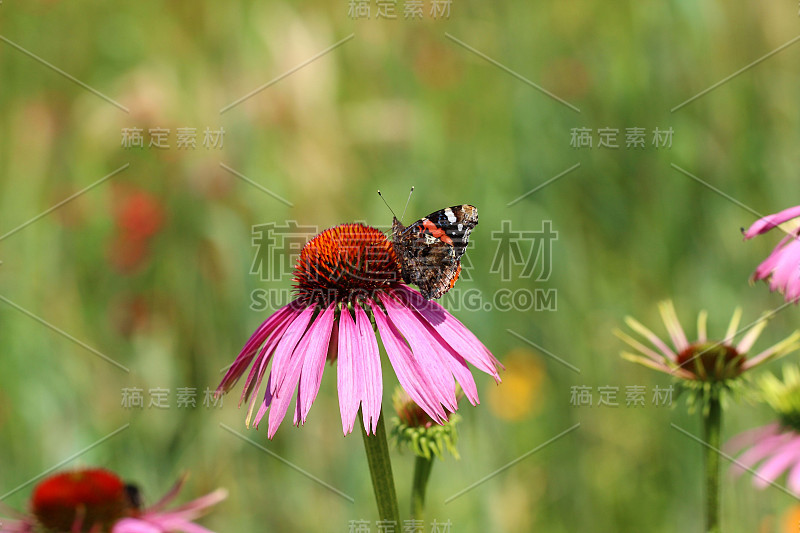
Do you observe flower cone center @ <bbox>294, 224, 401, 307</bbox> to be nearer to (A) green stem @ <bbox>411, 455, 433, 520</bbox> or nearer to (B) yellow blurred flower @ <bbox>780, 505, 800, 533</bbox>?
(A) green stem @ <bbox>411, 455, 433, 520</bbox>

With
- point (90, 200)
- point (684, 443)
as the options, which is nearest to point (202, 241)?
point (90, 200)

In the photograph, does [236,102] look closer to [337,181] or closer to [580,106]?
[337,181]

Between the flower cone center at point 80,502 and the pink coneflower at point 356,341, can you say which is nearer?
the pink coneflower at point 356,341

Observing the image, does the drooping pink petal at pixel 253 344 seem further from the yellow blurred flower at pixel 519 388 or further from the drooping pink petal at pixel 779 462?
the yellow blurred flower at pixel 519 388

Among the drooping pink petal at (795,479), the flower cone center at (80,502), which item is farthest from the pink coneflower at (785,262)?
the flower cone center at (80,502)

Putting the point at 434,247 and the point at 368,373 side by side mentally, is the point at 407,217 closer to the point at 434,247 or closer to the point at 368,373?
the point at 434,247
